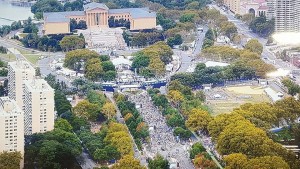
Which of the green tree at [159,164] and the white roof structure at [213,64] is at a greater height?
the white roof structure at [213,64]

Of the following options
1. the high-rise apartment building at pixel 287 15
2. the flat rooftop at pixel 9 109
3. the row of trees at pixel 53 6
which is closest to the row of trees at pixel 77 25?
the row of trees at pixel 53 6

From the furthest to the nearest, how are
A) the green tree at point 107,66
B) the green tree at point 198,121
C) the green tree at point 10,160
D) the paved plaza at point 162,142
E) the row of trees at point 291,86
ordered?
the green tree at point 107,66
the row of trees at point 291,86
the green tree at point 198,121
the paved plaza at point 162,142
the green tree at point 10,160

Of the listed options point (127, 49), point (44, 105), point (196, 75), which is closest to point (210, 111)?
point (196, 75)

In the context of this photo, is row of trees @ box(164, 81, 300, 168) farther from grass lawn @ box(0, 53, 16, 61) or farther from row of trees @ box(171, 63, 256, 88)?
grass lawn @ box(0, 53, 16, 61)

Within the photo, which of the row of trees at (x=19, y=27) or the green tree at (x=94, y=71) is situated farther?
the row of trees at (x=19, y=27)

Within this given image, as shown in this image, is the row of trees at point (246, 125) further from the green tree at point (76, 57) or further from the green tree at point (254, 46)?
the green tree at point (254, 46)

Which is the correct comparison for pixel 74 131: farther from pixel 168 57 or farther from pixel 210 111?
pixel 168 57
